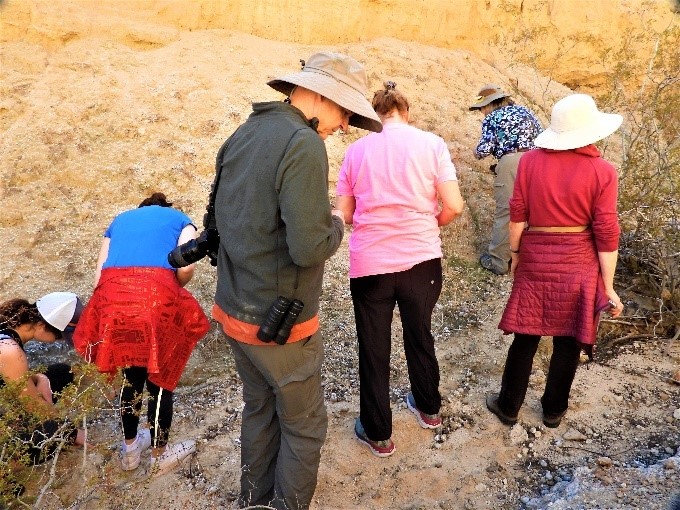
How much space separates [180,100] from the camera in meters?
5.33

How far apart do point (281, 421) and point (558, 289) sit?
4.76ft

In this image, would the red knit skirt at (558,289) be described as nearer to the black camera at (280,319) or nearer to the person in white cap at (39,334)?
the black camera at (280,319)

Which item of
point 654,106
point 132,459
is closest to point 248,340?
point 132,459

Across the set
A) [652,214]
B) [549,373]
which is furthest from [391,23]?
[549,373]

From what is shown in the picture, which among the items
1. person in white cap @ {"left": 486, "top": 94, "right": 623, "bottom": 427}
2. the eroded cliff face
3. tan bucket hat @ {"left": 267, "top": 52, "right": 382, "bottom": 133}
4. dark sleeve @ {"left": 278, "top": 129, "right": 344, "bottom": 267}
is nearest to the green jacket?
dark sleeve @ {"left": 278, "top": 129, "right": 344, "bottom": 267}

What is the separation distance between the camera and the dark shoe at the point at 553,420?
2.88 metres

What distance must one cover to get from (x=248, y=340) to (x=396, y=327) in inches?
90.5

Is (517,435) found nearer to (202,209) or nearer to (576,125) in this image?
(576,125)

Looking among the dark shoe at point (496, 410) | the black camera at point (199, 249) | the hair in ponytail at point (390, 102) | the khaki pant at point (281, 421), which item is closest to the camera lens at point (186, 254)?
the black camera at point (199, 249)

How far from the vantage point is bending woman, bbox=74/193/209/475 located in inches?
91.4

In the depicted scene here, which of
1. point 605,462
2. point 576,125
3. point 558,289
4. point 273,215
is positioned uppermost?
point 576,125

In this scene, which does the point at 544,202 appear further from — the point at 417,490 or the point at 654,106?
the point at 654,106

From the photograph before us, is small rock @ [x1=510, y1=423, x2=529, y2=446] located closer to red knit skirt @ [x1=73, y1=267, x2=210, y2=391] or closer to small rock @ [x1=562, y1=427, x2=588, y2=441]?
small rock @ [x1=562, y1=427, x2=588, y2=441]

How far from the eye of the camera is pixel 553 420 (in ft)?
9.45
